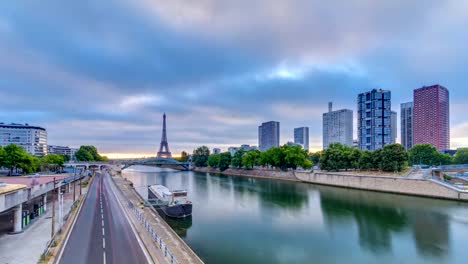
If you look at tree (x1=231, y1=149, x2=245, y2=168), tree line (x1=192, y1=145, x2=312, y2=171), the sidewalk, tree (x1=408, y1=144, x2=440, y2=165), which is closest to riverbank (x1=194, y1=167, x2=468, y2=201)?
tree line (x1=192, y1=145, x2=312, y2=171)

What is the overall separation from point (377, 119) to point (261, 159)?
62.0 m

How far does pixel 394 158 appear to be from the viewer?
7262 centimetres

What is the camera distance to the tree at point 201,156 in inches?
6987

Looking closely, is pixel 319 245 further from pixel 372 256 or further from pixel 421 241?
pixel 421 241

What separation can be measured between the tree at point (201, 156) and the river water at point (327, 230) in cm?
11935

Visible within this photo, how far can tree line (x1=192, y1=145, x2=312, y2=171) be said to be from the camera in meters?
104

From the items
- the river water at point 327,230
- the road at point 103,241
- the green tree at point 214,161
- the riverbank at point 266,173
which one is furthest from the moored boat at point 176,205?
the green tree at point 214,161

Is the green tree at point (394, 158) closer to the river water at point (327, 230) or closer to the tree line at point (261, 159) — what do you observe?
the river water at point (327, 230)

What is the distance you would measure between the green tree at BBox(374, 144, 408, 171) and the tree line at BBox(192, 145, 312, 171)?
32452 millimetres

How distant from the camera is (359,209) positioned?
49312 millimetres

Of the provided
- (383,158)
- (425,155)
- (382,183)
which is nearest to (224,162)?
(383,158)

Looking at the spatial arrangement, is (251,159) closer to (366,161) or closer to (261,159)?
(261,159)

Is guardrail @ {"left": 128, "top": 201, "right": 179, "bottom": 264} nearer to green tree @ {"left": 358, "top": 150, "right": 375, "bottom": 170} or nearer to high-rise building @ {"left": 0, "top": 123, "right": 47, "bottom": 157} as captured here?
green tree @ {"left": 358, "top": 150, "right": 375, "bottom": 170}

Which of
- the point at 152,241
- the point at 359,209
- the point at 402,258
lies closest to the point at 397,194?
the point at 359,209
